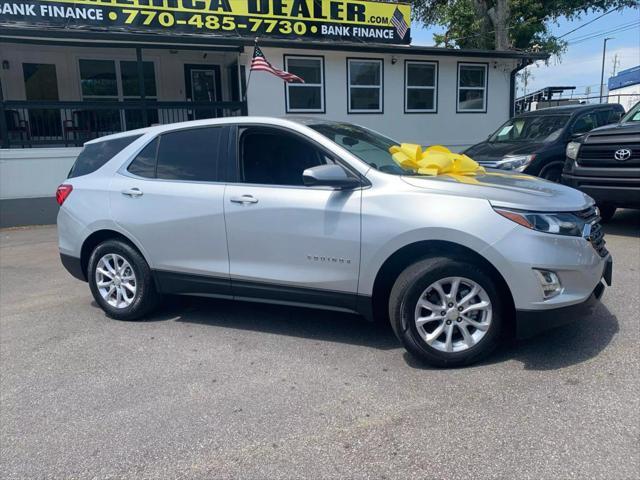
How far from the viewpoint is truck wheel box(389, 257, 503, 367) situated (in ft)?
11.8

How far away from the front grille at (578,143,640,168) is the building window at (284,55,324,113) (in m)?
7.86

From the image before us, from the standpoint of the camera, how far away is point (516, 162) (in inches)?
351

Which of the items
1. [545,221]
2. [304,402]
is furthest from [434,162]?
[304,402]

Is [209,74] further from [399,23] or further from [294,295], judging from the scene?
[294,295]

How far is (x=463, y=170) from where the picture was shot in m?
4.29

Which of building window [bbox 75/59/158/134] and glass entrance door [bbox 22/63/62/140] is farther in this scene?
building window [bbox 75/59/158/134]

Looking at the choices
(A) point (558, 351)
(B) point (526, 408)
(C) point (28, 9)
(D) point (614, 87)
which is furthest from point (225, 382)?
(D) point (614, 87)

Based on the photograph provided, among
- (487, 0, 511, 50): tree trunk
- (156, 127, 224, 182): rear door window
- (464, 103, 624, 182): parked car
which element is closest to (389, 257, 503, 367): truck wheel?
(156, 127, 224, 182): rear door window

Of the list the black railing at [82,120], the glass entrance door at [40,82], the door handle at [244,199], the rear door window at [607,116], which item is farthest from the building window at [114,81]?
the door handle at [244,199]

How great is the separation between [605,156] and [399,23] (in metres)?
9.40

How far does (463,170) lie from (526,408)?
1.90 m

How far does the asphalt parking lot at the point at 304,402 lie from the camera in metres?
2.79

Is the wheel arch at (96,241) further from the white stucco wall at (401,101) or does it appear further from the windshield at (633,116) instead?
the white stucco wall at (401,101)

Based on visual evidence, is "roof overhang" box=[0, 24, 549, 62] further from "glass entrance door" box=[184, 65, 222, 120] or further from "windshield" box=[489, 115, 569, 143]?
"windshield" box=[489, 115, 569, 143]
